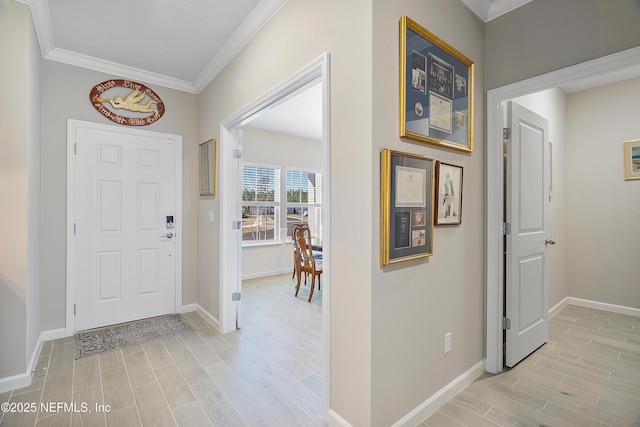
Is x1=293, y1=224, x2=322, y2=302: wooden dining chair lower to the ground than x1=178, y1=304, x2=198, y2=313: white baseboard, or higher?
higher

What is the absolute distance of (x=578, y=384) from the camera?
2.08m

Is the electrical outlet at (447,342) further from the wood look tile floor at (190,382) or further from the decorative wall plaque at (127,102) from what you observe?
the decorative wall plaque at (127,102)

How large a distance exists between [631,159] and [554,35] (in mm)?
2599

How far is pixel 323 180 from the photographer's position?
1.75m

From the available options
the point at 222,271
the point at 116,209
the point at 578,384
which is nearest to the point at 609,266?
the point at 578,384

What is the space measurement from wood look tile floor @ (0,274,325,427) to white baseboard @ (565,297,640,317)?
3.33 meters

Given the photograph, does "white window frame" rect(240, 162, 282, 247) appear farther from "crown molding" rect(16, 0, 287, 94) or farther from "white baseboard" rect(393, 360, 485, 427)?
"white baseboard" rect(393, 360, 485, 427)

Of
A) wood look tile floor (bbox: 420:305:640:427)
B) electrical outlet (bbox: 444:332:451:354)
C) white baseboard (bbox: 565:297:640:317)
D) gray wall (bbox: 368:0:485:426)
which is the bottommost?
wood look tile floor (bbox: 420:305:640:427)

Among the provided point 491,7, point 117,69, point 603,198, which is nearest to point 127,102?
point 117,69

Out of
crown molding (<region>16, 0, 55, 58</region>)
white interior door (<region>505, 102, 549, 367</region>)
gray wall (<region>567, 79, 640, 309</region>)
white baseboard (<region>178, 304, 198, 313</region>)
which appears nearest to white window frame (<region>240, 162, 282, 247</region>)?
white baseboard (<region>178, 304, 198, 313</region>)

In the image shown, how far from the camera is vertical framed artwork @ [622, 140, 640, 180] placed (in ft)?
11.0

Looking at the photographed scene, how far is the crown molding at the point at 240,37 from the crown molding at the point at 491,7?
1.31 meters

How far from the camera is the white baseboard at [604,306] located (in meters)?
3.37

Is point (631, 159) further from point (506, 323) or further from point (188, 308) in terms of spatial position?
point (188, 308)
